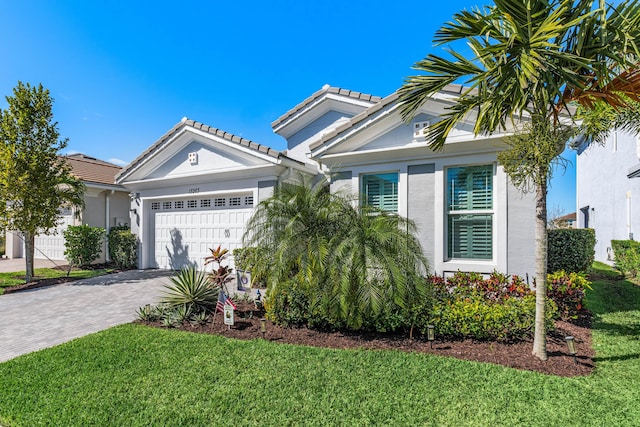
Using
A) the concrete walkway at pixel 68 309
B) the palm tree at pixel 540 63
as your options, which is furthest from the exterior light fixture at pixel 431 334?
the concrete walkway at pixel 68 309

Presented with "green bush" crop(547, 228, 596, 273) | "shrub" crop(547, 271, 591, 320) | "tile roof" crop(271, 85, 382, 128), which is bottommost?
"shrub" crop(547, 271, 591, 320)

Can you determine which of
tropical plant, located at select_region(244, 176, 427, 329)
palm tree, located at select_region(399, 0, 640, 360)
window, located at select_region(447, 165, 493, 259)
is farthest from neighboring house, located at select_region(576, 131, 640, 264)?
tropical plant, located at select_region(244, 176, 427, 329)

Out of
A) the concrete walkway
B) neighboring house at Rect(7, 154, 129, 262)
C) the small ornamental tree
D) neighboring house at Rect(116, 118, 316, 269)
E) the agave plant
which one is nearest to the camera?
the concrete walkway

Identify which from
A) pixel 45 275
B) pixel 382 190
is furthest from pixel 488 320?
pixel 45 275

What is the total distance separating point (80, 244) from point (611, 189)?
25.5m

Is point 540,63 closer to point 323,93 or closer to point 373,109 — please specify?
point 373,109

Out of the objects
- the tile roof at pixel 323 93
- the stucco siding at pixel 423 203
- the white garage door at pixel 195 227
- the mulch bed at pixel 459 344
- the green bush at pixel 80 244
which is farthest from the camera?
the green bush at pixel 80 244

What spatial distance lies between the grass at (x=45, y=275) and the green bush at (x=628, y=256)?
19.7m

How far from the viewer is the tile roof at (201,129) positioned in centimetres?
1048

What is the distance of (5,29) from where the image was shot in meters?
9.28

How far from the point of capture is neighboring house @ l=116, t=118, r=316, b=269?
1107cm

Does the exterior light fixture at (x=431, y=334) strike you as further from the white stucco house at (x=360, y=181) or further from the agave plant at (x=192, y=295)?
the agave plant at (x=192, y=295)

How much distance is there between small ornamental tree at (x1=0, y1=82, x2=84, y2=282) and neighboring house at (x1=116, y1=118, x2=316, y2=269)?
271 cm

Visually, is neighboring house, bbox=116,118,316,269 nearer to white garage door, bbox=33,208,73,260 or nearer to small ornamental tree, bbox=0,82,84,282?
small ornamental tree, bbox=0,82,84,282
